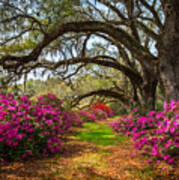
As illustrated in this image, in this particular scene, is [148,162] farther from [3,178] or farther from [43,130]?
[3,178]

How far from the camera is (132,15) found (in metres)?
6.78

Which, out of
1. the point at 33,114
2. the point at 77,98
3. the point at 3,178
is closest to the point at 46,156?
the point at 33,114

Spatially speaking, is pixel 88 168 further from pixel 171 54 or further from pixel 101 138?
pixel 101 138

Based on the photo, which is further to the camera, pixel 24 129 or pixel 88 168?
pixel 24 129

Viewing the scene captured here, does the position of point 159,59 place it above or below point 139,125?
above

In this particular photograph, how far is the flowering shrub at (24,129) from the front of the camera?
18.1 ft

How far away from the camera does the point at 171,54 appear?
5.70 meters

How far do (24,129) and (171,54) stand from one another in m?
4.98

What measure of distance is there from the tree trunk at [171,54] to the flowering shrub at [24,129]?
3806 mm

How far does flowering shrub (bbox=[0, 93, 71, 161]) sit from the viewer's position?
553 cm

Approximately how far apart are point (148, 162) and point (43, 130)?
3.34 meters

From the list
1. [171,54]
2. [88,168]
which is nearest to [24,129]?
[88,168]

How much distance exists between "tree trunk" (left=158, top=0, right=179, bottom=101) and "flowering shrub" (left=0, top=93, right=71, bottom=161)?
3806mm

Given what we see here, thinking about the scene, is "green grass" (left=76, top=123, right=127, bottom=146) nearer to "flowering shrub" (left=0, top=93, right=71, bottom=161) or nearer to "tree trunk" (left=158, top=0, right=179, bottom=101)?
"flowering shrub" (left=0, top=93, right=71, bottom=161)
